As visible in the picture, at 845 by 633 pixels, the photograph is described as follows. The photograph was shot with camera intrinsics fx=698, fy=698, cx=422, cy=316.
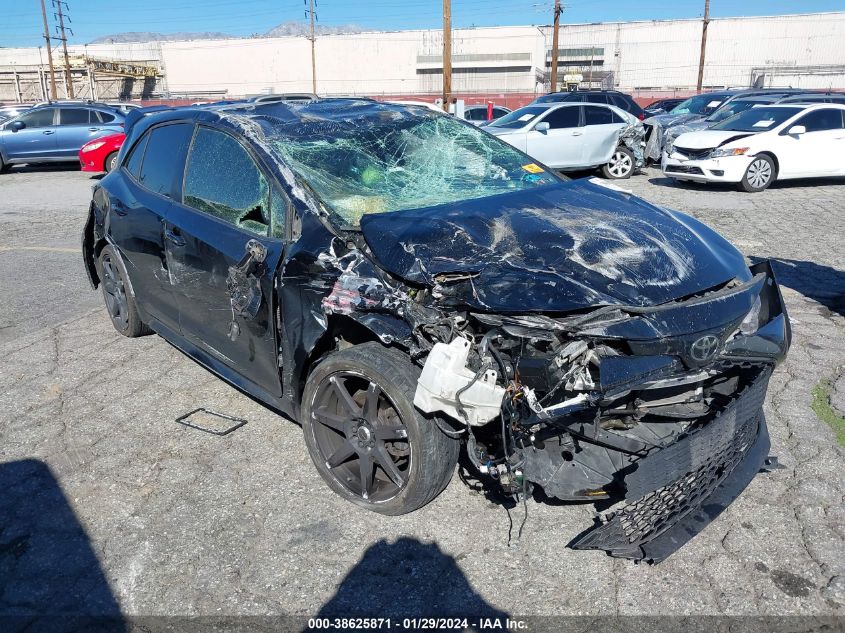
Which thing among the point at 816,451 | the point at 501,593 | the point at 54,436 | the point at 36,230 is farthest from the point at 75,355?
the point at 36,230

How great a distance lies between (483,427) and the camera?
2801 millimetres

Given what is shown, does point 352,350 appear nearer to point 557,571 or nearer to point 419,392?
point 419,392

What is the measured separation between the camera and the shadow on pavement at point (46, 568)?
8.48ft

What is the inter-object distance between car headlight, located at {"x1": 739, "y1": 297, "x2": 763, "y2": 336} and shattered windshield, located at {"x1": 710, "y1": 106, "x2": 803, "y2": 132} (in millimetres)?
10594

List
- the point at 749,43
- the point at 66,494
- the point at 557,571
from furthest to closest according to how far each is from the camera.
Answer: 1. the point at 749,43
2. the point at 66,494
3. the point at 557,571

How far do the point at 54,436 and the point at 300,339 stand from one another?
1.79m

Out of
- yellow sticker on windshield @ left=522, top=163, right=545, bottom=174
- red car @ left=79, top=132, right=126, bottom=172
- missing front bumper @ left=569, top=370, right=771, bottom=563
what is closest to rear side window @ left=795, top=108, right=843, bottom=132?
yellow sticker on windshield @ left=522, top=163, right=545, bottom=174

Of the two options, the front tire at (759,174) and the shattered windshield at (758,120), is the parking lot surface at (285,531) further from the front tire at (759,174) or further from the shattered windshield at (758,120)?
the shattered windshield at (758,120)

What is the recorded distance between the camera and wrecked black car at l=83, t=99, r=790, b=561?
103 inches

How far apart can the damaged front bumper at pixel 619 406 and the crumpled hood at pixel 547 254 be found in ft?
0.40

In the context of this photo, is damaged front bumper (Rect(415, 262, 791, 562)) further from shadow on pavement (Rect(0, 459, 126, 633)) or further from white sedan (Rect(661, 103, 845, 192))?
white sedan (Rect(661, 103, 845, 192))

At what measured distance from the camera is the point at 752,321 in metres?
3.09

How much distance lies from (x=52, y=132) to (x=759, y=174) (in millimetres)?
15685

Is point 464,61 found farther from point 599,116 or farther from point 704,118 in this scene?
point 599,116
